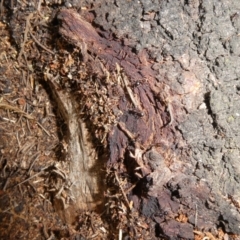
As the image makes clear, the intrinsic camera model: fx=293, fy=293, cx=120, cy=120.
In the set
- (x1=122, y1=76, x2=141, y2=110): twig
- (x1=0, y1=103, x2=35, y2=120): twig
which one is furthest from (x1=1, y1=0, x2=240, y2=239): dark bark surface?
(x1=0, y1=103, x2=35, y2=120): twig

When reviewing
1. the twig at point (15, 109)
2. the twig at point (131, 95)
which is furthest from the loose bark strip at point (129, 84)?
the twig at point (15, 109)

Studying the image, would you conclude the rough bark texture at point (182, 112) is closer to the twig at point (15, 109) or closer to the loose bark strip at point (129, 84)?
the loose bark strip at point (129, 84)

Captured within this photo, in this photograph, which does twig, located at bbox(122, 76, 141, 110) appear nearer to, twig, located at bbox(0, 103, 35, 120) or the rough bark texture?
the rough bark texture

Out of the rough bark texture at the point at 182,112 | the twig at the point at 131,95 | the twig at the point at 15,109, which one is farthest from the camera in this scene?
the twig at the point at 15,109

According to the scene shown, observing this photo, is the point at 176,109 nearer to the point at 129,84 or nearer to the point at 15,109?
the point at 129,84

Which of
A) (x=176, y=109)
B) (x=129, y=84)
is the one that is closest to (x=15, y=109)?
(x=129, y=84)

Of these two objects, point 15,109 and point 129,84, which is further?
point 15,109

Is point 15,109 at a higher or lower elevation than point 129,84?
lower

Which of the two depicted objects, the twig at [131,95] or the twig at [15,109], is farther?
the twig at [15,109]

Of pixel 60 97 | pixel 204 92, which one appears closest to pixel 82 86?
pixel 60 97
